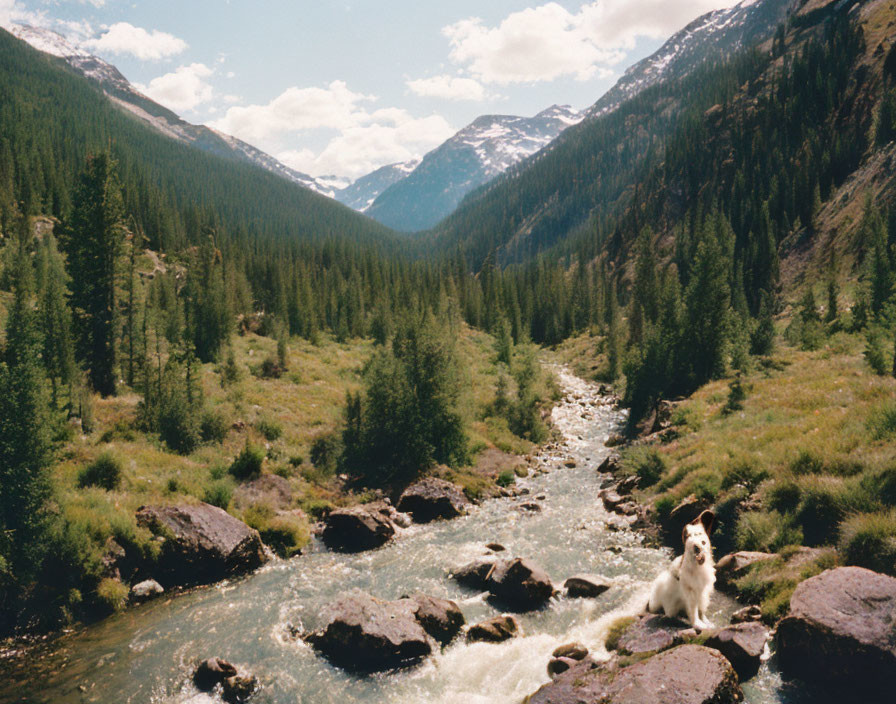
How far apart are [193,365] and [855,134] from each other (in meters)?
101

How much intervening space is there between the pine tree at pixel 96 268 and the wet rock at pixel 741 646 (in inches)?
1388

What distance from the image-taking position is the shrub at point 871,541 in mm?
10586

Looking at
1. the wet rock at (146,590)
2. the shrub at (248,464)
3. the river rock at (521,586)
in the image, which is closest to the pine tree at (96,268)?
the shrub at (248,464)

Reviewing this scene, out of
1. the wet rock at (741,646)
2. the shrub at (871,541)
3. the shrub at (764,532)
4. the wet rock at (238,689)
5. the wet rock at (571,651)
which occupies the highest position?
the shrub at (871,541)

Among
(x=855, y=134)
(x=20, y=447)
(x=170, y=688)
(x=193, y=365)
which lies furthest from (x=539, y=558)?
(x=855, y=134)

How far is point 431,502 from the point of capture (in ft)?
78.5

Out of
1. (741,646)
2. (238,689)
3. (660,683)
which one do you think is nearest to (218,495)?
(238,689)

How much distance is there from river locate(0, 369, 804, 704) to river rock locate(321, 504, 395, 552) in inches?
26.0

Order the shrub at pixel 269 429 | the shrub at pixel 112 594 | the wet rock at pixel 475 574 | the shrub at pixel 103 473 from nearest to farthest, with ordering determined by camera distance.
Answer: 1. the shrub at pixel 112 594
2. the wet rock at pixel 475 574
3. the shrub at pixel 103 473
4. the shrub at pixel 269 429

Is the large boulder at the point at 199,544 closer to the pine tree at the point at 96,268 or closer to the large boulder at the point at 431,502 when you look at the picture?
the large boulder at the point at 431,502

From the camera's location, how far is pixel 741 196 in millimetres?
95562

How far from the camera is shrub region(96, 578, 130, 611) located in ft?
51.5

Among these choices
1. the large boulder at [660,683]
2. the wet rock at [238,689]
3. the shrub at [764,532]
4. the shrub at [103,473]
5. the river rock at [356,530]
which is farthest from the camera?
the river rock at [356,530]

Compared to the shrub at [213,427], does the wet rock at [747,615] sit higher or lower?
lower
